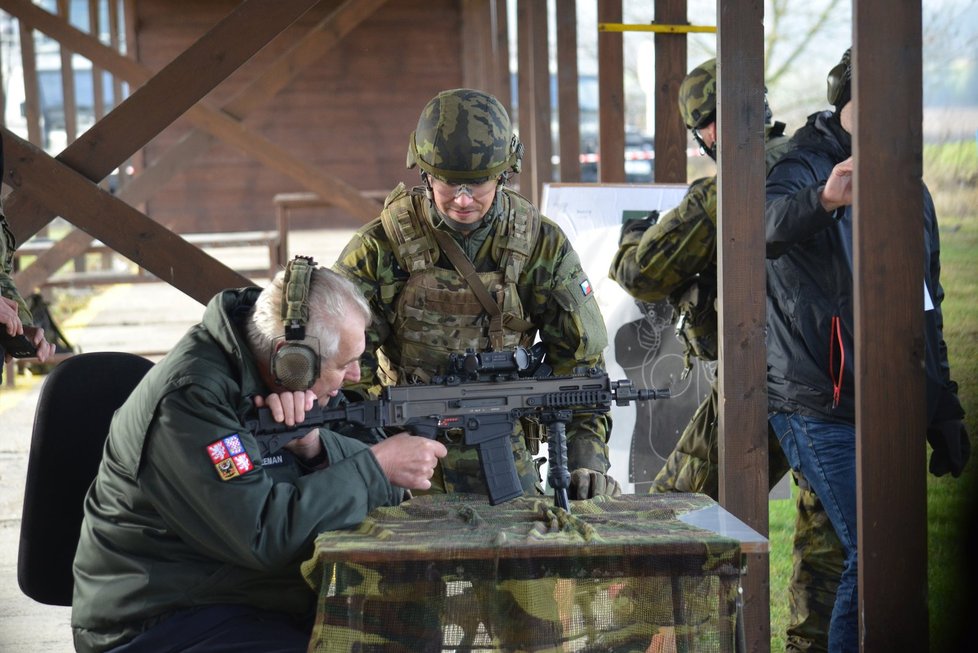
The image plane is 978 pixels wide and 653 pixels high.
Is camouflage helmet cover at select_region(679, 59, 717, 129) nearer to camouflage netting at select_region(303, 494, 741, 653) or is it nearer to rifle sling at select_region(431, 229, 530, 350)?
rifle sling at select_region(431, 229, 530, 350)

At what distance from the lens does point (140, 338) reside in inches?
452

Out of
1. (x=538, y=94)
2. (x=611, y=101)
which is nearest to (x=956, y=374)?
(x=611, y=101)

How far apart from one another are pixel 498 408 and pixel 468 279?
0.68 m

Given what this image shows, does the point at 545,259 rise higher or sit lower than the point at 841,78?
lower

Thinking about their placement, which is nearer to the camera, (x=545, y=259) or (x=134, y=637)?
(x=134, y=637)

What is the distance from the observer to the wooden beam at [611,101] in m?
6.23

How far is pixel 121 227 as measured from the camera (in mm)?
4234

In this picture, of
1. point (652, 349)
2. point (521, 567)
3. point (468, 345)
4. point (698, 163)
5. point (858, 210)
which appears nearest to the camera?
point (521, 567)

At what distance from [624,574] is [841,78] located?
192cm

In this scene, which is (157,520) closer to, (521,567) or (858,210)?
(521,567)

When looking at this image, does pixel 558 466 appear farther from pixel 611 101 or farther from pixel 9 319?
pixel 611 101

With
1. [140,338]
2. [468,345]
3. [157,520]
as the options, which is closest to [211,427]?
[157,520]

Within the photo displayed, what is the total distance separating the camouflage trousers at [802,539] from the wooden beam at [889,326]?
0.98 metres

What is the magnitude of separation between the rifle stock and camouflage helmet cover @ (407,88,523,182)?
755 mm
